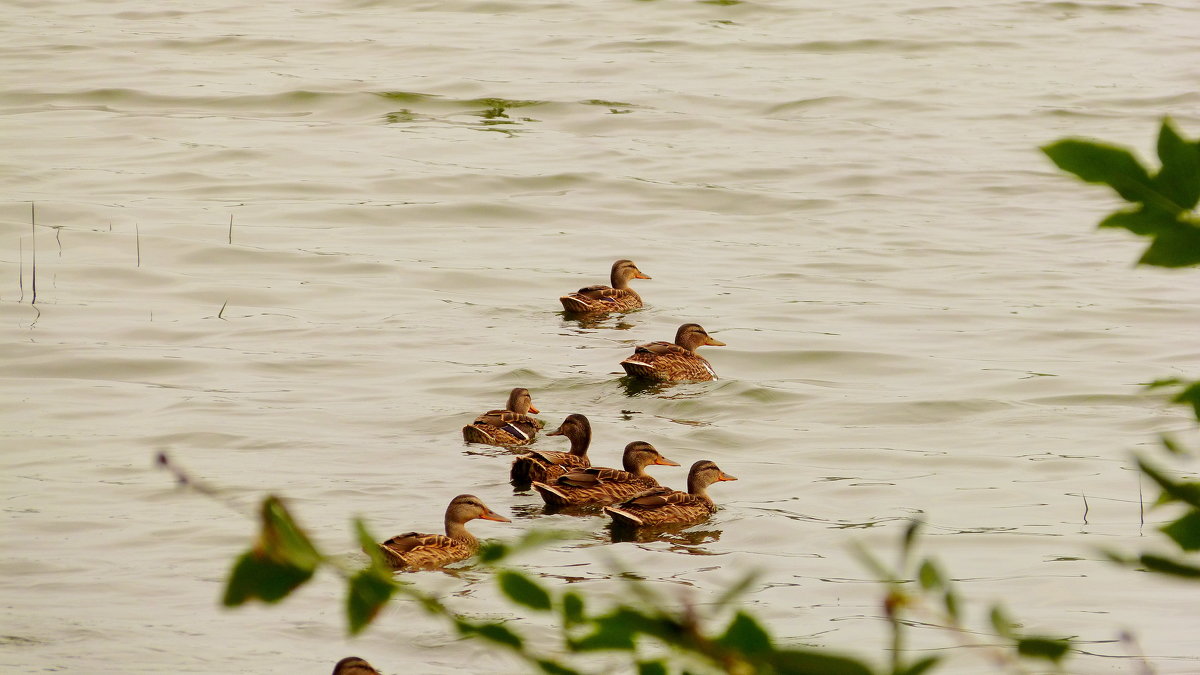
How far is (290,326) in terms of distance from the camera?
38.6ft

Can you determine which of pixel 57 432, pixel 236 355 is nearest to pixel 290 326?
pixel 236 355

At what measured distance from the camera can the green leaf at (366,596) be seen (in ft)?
3.99

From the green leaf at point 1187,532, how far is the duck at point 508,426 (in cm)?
786

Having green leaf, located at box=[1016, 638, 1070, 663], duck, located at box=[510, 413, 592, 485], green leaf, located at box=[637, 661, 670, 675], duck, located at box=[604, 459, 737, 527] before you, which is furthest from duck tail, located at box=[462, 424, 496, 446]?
green leaf, located at box=[1016, 638, 1070, 663]

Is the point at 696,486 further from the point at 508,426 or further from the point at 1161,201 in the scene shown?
the point at 1161,201

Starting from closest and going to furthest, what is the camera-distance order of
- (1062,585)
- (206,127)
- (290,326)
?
(1062,585), (290,326), (206,127)

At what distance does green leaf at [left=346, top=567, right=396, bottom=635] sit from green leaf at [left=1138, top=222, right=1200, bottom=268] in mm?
672

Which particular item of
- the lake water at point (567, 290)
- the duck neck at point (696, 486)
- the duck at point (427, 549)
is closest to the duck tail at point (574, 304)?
the lake water at point (567, 290)

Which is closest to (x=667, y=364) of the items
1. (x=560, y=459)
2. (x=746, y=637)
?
(x=560, y=459)

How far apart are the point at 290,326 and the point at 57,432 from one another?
2.77m

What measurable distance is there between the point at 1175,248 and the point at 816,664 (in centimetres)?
52

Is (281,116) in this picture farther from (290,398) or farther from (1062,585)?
(1062,585)

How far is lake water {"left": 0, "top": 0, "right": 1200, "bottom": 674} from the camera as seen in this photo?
721 cm

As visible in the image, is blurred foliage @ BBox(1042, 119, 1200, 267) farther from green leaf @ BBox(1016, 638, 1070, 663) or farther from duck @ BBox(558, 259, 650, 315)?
duck @ BBox(558, 259, 650, 315)
